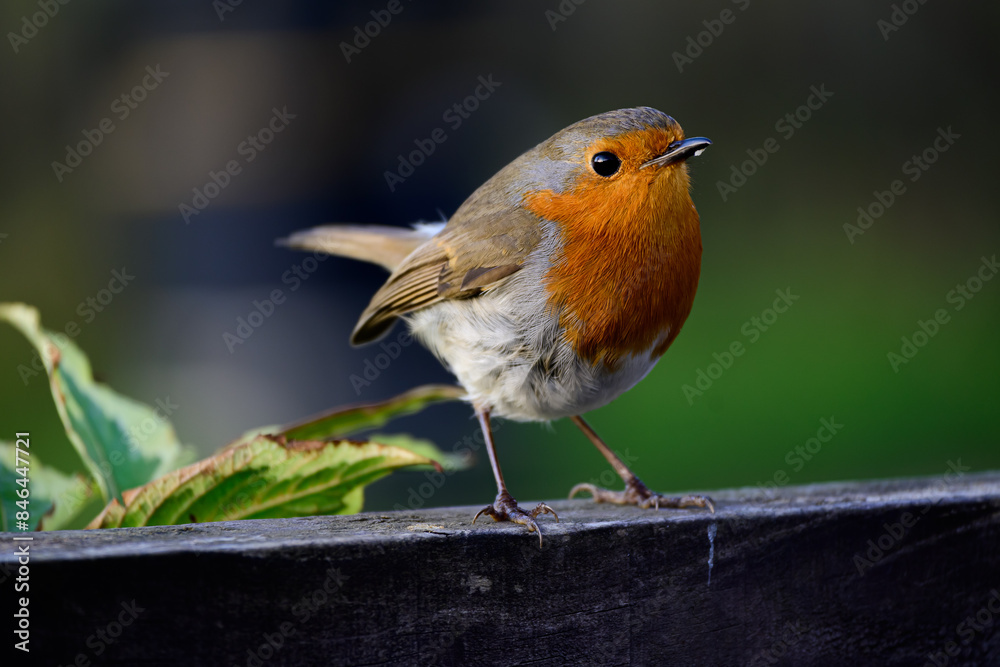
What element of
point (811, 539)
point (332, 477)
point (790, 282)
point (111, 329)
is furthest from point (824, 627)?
point (111, 329)

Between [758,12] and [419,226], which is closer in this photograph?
[419,226]

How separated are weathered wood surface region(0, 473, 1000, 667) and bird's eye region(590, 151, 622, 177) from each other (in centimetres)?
82

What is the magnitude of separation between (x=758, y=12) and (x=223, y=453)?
8104 millimetres

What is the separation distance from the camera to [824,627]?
1797 millimetres

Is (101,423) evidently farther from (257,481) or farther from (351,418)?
(351,418)

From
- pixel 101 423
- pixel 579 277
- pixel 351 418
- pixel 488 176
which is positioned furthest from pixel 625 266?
pixel 488 176

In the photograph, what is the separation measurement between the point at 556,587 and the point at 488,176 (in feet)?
19.1

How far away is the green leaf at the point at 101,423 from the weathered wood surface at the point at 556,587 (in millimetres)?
372

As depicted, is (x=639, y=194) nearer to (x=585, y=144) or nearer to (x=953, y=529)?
(x=585, y=144)

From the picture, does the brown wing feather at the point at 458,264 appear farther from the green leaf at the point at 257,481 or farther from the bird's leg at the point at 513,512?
the green leaf at the point at 257,481

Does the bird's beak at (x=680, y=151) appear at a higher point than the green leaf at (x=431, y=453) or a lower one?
higher

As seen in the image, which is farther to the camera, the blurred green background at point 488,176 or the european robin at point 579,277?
the blurred green background at point 488,176

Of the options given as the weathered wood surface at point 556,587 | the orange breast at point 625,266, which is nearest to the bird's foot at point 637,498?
the weathered wood surface at point 556,587

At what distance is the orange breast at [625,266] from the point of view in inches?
87.9
